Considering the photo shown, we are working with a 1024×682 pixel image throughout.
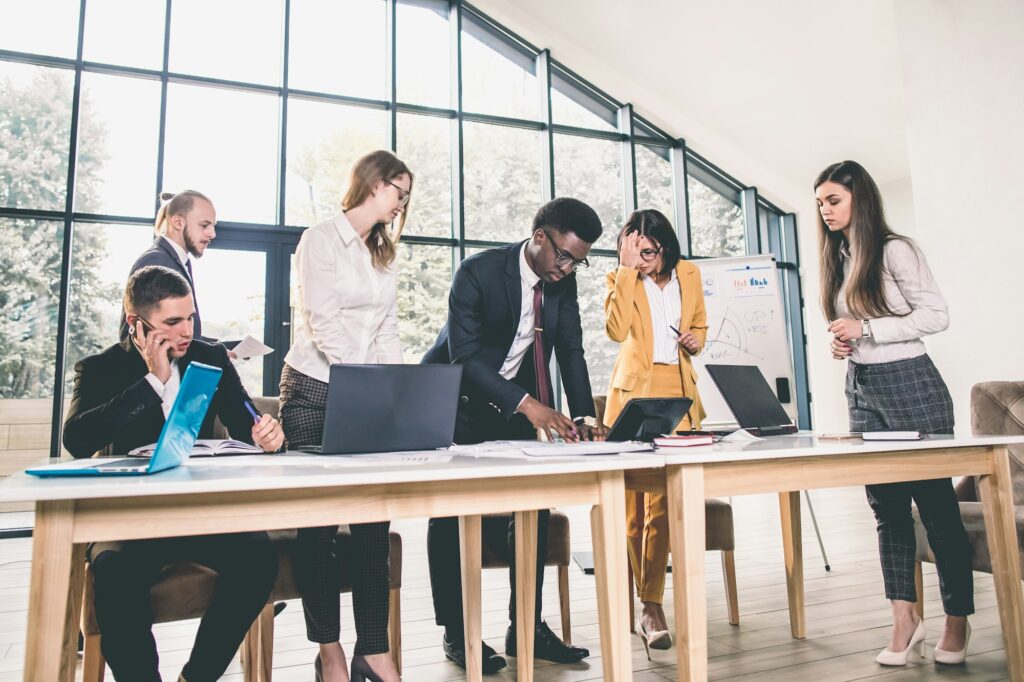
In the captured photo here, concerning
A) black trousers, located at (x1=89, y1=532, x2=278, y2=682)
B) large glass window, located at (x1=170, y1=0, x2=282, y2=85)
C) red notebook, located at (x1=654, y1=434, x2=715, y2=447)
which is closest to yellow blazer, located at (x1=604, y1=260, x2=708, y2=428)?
red notebook, located at (x1=654, y1=434, x2=715, y2=447)

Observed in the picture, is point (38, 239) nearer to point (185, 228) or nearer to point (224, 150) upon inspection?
point (224, 150)

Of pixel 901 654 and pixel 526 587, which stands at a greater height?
pixel 526 587

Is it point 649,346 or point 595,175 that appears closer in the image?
point 649,346

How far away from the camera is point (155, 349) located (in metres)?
1.61

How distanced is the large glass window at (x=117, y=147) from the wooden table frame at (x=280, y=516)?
477cm

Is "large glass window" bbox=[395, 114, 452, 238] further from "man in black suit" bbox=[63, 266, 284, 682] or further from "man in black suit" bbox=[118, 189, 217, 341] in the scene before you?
"man in black suit" bbox=[63, 266, 284, 682]

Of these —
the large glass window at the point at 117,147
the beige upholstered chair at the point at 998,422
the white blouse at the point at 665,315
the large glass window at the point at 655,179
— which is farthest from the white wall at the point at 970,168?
the large glass window at the point at 117,147

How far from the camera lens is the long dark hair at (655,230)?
2.32 m

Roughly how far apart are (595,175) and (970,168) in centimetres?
376

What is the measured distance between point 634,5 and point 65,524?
633cm

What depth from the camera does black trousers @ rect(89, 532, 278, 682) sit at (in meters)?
1.28

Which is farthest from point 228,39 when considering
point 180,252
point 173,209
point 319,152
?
point 180,252

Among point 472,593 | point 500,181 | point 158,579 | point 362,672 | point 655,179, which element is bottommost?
point 362,672

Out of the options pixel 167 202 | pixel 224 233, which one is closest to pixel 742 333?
pixel 167 202
